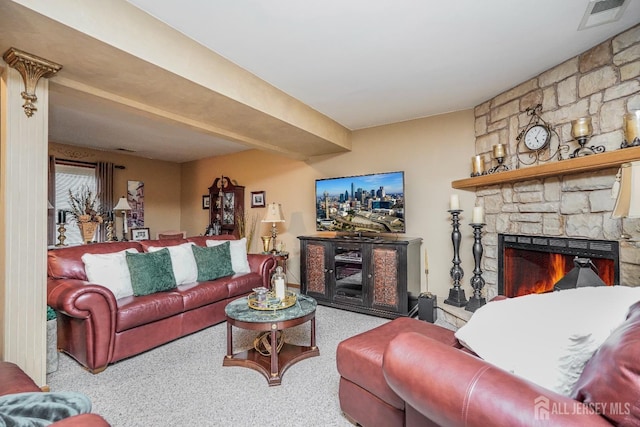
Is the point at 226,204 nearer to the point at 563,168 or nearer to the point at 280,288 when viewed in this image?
the point at 280,288

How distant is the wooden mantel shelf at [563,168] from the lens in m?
1.95

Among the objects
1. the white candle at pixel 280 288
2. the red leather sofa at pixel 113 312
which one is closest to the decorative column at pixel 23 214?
the red leather sofa at pixel 113 312

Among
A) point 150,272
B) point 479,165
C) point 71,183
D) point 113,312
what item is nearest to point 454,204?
point 479,165

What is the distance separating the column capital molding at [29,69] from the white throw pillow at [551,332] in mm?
2801

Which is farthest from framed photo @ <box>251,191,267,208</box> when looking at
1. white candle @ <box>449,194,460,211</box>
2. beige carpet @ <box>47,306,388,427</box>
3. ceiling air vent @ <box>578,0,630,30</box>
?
ceiling air vent @ <box>578,0,630,30</box>

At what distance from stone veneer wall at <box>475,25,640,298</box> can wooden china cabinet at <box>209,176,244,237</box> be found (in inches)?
157

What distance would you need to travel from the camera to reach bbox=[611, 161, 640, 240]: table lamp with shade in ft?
4.73

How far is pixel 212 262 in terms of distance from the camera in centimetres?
339

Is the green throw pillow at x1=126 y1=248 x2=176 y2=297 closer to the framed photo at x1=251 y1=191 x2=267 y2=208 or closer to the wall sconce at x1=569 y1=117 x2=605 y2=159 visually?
the framed photo at x1=251 y1=191 x2=267 y2=208

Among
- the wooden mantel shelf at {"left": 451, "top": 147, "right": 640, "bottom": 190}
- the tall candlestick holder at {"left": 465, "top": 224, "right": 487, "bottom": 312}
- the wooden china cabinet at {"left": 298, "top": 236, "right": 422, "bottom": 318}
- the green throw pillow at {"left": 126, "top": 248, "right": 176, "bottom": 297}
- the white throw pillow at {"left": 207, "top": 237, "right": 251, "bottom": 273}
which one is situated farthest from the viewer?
the white throw pillow at {"left": 207, "top": 237, "right": 251, "bottom": 273}

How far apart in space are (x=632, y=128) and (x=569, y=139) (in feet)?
1.80

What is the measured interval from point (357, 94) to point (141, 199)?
4885mm

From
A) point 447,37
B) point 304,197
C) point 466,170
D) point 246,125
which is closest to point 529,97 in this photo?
point 466,170

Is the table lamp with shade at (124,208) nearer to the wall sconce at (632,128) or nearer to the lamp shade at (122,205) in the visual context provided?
the lamp shade at (122,205)
